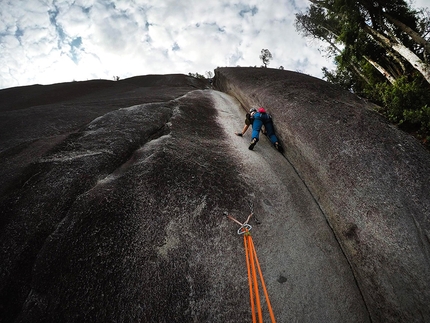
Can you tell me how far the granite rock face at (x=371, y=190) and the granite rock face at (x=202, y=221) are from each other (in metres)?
0.03

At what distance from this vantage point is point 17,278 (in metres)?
3.75

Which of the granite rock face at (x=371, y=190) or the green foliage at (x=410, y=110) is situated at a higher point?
the green foliage at (x=410, y=110)

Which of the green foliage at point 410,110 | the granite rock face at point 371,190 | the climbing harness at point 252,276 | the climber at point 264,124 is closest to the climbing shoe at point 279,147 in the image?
the climber at point 264,124

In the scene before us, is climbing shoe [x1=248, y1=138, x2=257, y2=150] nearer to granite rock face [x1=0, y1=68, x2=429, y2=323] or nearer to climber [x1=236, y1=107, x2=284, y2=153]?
granite rock face [x1=0, y1=68, x2=429, y2=323]

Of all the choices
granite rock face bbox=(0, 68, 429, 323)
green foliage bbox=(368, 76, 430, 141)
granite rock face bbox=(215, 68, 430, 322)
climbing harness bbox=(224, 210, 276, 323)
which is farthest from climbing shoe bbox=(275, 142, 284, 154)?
green foliage bbox=(368, 76, 430, 141)

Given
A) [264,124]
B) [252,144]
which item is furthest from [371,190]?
[264,124]

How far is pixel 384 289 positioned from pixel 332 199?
6.80ft

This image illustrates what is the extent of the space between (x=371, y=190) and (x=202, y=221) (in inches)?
160

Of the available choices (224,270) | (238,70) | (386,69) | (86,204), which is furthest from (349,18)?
(86,204)

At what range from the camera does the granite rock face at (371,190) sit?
4.23 meters

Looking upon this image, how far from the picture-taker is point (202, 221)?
4.85 m

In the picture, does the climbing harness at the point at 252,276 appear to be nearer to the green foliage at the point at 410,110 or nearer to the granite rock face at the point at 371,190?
the granite rock face at the point at 371,190

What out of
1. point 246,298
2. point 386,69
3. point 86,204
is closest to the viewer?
point 246,298

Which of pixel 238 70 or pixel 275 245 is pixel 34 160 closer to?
pixel 275 245
